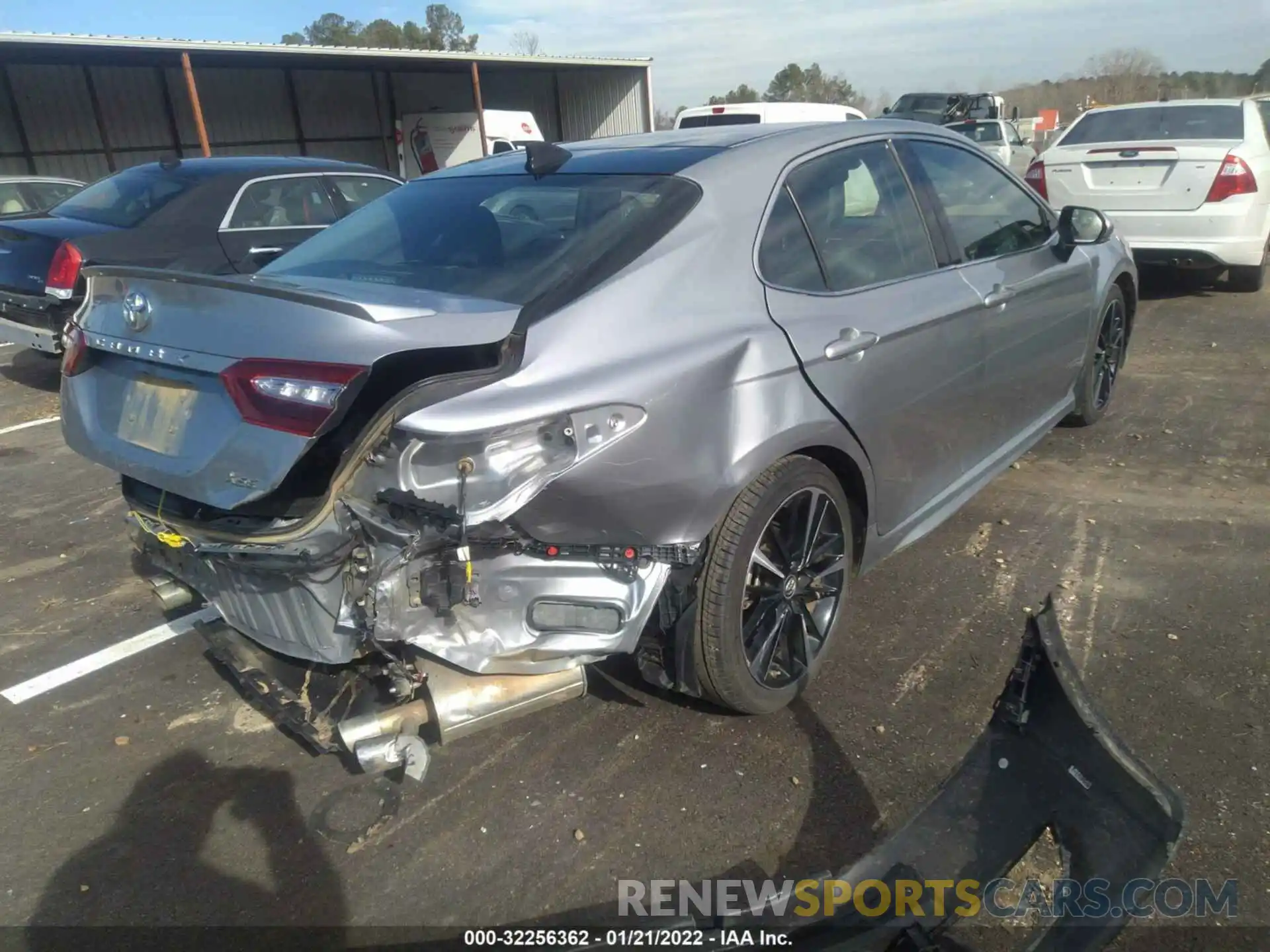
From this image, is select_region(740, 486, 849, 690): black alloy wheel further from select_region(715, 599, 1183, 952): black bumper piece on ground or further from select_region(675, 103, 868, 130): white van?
select_region(675, 103, 868, 130): white van

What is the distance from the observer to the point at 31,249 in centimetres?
684

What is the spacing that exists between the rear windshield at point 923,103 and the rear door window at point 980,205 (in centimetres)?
1811

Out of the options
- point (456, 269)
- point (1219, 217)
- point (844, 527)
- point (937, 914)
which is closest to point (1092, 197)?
point (1219, 217)

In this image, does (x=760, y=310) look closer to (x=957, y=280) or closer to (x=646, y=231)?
(x=646, y=231)

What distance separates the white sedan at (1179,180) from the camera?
7.73 meters

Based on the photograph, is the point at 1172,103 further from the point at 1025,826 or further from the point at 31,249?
the point at 31,249

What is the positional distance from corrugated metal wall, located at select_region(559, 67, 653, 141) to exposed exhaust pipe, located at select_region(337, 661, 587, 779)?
27009 mm

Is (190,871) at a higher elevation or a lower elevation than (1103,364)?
lower

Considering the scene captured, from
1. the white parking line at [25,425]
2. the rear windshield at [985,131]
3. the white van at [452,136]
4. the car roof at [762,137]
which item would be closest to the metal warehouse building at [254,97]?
the white van at [452,136]

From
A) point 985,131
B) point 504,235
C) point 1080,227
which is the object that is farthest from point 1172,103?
point 985,131

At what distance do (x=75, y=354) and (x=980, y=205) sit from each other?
3425 mm

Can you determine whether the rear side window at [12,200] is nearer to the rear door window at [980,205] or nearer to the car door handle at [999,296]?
the rear door window at [980,205]

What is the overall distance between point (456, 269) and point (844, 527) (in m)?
1.46

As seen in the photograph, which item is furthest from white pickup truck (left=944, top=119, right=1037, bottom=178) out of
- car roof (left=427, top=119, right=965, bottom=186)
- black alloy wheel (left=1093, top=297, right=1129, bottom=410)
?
car roof (left=427, top=119, right=965, bottom=186)
